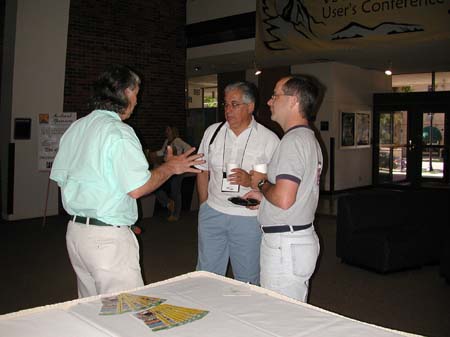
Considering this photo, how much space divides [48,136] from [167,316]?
22.9ft

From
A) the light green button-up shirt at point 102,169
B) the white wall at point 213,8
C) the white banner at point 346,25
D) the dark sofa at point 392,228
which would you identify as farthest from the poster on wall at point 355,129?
the light green button-up shirt at point 102,169

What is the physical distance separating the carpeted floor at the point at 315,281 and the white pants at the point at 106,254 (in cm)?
224

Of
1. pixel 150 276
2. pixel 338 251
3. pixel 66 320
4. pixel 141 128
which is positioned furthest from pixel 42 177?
pixel 66 320

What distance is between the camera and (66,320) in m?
1.52

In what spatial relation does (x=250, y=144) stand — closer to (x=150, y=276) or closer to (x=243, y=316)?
(x=243, y=316)

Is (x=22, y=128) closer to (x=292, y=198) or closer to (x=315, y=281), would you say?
(x=315, y=281)

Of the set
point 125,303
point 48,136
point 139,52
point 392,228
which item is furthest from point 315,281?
point 139,52

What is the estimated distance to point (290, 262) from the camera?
2.32 metres

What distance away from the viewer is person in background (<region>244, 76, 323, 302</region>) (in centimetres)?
225

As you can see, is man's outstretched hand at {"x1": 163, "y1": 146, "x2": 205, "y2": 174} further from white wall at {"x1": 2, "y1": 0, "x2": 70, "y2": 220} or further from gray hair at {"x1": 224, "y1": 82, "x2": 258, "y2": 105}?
white wall at {"x1": 2, "y1": 0, "x2": 70, "y2": 220}

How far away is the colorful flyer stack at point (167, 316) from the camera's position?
57.9 inches

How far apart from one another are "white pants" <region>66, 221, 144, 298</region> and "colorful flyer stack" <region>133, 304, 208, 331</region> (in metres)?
0.63

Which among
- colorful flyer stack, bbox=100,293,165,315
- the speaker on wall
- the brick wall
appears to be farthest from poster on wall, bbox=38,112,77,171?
colorful flyer stack, bbox=100,293,165,315

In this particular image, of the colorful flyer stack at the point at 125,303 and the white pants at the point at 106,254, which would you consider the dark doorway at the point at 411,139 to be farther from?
the colorful flyer stack at the point at 125,303
